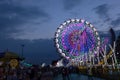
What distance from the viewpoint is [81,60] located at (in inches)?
3686

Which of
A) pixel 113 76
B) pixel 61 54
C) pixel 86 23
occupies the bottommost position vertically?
pixel 113 76

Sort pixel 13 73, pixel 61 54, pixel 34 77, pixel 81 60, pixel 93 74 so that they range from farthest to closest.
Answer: pixel 81 60 < pixel 61 54 < pixel 93 74 < pixel 34 77 < pixel 13 73

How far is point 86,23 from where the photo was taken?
67562 millimetres

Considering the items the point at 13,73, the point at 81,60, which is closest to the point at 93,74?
the point at 13,73

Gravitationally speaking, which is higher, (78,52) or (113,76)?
(78,52)

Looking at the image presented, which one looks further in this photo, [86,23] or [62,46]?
[86,23]

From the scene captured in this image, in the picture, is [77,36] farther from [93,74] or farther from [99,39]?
[93,74]

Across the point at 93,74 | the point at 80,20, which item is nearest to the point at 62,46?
the point at 80,20

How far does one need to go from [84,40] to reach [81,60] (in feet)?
112

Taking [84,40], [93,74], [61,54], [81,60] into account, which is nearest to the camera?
[93,74]

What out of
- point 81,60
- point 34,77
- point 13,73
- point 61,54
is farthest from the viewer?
point 81,60

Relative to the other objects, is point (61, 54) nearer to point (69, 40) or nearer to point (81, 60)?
point (69, 40)

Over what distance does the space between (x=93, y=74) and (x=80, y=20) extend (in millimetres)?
22453

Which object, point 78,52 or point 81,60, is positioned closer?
point 78,52
